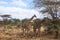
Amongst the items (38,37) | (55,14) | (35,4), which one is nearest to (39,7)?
(35,4)

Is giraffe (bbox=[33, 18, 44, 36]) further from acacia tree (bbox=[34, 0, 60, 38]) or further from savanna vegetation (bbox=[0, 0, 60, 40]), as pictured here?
acacia tree (bbox=[34, 0, 60, 38])

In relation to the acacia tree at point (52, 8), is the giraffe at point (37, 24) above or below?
below

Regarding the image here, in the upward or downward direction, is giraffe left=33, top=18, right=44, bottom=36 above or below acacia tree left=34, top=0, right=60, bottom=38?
below

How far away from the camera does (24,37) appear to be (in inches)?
796

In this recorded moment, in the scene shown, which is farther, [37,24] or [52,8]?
[52,8]

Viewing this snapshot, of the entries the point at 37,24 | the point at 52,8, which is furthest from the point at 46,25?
the point at 52,8

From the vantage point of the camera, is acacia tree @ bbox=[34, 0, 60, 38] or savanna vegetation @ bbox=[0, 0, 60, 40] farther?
acacia tree @ bbox=[34, 0, 60, 38]

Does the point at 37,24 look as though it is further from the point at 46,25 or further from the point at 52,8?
the point at 52,8

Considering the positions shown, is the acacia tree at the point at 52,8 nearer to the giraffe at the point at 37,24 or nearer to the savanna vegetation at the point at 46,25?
the savanna vegetation at the point at 46,25

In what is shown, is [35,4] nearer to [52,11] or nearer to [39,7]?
[39,7]

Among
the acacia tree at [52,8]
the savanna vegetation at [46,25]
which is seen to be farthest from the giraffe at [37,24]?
the acacia tree at [52,8]

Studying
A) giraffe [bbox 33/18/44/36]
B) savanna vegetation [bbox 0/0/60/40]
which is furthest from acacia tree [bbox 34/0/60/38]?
giraffe [bbox 33/18/44/36]

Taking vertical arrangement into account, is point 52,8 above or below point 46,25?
above

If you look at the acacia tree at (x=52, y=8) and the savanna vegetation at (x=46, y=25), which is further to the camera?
the acacia tree at (x=52, y=8)
